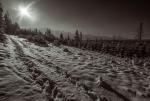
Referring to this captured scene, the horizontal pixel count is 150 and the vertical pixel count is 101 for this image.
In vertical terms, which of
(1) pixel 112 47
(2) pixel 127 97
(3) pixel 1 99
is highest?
(1) pixel 112 47

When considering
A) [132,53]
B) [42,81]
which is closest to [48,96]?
[42,81]

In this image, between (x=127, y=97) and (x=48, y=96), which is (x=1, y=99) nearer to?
(x=48, y=96)

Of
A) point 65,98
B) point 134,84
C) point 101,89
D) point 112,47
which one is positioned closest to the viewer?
point 65,98

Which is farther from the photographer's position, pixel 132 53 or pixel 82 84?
pixel 132 53

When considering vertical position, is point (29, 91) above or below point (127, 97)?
above

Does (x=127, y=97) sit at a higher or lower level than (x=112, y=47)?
→ lower

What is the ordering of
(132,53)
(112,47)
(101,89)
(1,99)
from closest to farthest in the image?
(1,99) → (101,89) → (132,53) → (112,47)

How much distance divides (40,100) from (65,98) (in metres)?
1.16

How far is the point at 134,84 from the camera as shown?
7.20m

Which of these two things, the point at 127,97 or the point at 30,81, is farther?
the point at 30,81

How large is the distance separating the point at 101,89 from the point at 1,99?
5087 mm

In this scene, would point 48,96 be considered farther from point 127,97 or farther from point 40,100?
point 127,97

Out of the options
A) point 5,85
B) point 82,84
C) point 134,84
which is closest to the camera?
point 5,85

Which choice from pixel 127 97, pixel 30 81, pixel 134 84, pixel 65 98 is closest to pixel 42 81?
pixel 30 81
